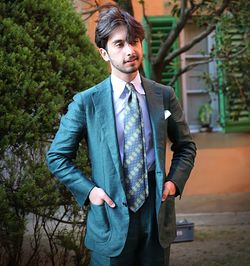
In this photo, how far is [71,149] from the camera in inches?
101

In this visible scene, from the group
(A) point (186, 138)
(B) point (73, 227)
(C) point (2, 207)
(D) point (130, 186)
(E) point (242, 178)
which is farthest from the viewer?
(E) point (242, 178)

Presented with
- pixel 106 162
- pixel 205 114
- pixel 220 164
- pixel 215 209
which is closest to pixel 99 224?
pixel 106 162

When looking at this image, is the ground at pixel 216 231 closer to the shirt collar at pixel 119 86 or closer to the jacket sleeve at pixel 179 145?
the jacket sleeve at pixel 179 145

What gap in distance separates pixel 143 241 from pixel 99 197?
0.99 feet

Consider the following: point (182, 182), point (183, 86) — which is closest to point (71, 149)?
point (182, 182)

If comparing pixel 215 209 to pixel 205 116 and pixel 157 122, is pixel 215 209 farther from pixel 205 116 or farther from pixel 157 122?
pixel 157 122

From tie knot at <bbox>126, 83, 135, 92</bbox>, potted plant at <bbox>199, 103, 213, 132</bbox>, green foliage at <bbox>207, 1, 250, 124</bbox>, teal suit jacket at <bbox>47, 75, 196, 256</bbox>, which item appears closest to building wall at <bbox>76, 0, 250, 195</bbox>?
potted plant at <bbox>199, 103, 213, 132</bbox>

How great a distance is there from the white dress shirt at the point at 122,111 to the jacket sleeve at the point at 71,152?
17cm

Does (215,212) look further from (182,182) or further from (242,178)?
(182,182)

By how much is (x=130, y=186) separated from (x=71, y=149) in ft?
1.11

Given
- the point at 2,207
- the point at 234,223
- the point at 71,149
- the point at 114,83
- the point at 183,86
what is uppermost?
the point at 183,86

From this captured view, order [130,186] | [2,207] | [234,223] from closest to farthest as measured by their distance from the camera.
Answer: [130,186], [2,207], [234,223]

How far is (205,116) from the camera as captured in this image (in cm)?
855

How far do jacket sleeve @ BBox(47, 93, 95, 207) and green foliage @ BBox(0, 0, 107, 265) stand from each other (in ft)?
2.72
